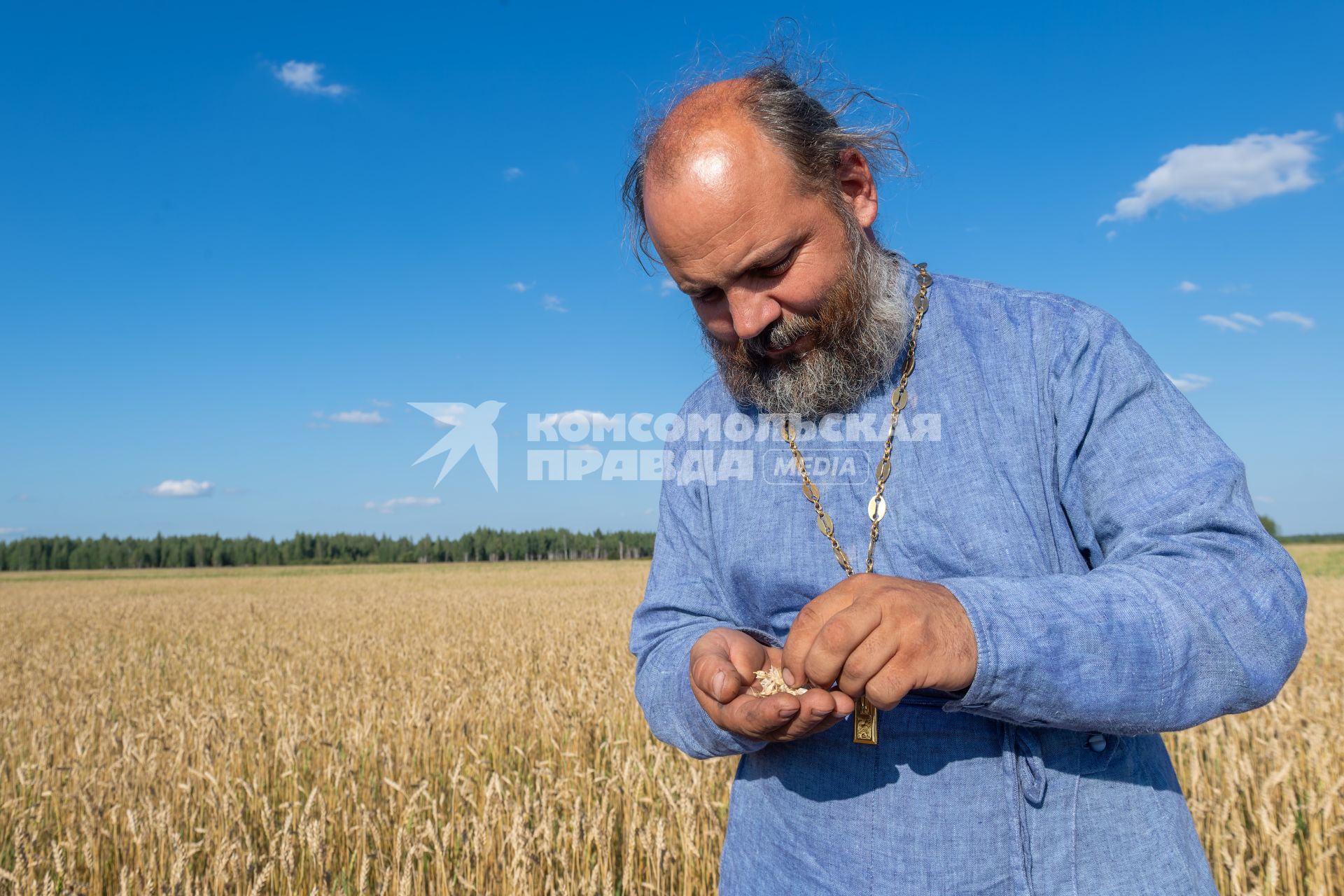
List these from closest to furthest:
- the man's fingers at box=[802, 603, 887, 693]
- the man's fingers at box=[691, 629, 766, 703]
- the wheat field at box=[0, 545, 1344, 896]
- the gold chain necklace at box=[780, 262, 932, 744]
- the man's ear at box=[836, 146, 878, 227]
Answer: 1. the man's fingers at box=[802, 603, 887, 693]
2. the man's fingers at box=[691, 629, 766, 703]
3. the gold chain necklace at box=[780, 262, 932, 744]
4. the man's ear at box=[836, 146, 878, 227]
5. the wheat field at box=[0, 545, 1344, 896]

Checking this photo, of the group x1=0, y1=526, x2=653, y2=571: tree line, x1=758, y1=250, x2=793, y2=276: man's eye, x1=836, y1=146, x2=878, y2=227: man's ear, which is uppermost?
x1=836, y1=146, x2=878, y2=227: man's ear

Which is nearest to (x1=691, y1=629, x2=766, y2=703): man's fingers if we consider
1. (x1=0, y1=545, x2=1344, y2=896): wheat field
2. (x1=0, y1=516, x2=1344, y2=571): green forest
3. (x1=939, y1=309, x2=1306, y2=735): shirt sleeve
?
(x1=939, y1=309, x2=1306, y2=735): shirt sleeve

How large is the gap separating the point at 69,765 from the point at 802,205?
566 cm

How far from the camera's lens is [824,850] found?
1421mm

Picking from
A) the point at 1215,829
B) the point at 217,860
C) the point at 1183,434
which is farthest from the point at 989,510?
the point at 217,860

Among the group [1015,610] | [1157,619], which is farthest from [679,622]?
[1157,619]

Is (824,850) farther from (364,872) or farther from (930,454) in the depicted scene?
(364,872)

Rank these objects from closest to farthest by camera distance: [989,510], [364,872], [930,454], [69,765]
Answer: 1. [989,510]
2. [930,454]
3. [364,872]
4. [69,765]

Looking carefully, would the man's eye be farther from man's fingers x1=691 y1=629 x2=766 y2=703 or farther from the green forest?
the green forest

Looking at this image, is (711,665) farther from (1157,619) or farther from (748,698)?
(1157,619)

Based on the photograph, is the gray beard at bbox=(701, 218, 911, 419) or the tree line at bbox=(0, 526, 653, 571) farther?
the tree line at bbox=(0, 526, 653, 571)

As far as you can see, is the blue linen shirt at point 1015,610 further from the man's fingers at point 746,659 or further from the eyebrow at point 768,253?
the eyebrow at point 768,253

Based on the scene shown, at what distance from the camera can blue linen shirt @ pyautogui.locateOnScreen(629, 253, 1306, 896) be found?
1100mm

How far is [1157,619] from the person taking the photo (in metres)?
1.08
